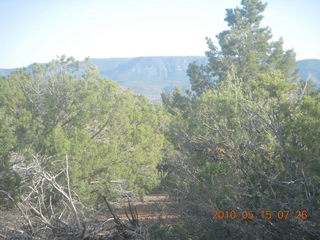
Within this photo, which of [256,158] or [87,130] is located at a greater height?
[256,158]

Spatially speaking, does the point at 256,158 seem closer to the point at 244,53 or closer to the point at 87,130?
the point at 87,130

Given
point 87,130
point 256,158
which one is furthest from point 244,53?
point 256,158

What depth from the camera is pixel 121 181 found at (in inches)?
437

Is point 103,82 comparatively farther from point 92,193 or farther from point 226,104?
point 226,104

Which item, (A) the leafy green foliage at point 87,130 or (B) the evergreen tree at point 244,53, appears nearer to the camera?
(A) the leafy green foliage at point 87,130

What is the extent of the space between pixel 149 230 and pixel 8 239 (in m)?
2.67
